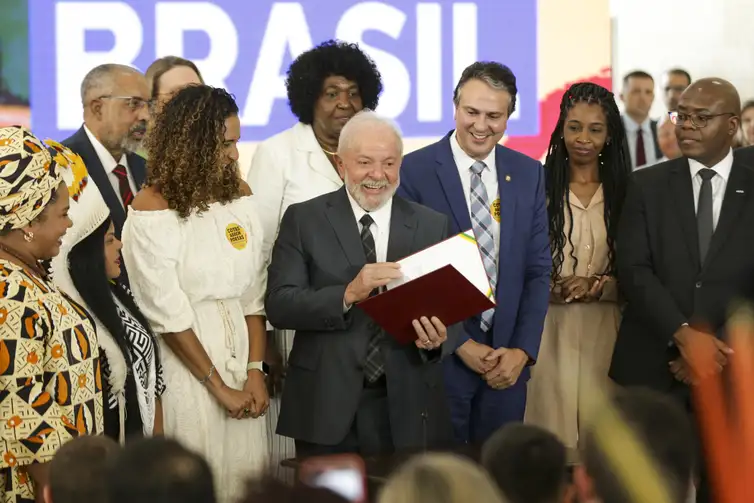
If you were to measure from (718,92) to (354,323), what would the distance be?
1836mm

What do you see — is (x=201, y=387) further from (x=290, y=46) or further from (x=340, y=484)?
(x=290, y=46)

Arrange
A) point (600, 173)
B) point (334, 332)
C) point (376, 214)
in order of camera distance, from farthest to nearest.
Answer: point (600, 173), point (376, 214), point (334, 332)

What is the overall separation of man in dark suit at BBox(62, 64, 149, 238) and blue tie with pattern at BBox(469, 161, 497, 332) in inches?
54.2

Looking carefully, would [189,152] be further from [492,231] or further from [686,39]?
[686,39]

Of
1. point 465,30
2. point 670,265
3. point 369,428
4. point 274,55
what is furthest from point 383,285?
point 465,30

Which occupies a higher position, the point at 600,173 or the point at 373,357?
the point at 600,173

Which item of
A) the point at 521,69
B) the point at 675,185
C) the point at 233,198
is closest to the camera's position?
the point at 233,198

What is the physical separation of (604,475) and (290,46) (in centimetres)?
554

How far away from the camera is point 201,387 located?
4098 mm

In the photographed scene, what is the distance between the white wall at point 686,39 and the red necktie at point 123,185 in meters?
4.17

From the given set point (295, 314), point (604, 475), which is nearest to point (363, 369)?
point (295, 314)

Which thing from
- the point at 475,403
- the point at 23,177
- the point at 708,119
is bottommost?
the point at 475,403

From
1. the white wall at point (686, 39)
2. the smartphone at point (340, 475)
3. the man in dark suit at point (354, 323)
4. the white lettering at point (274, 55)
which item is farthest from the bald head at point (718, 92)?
the white wall at point (686, 39)

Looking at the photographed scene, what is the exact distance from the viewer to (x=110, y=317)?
378 centimetres
